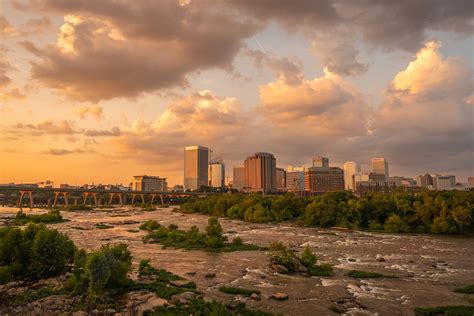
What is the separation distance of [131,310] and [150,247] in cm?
3295

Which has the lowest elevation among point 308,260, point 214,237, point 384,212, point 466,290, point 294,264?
point 466,290

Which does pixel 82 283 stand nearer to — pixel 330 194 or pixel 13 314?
pixel 13 314

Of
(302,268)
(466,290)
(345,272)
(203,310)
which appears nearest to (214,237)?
(302,268)

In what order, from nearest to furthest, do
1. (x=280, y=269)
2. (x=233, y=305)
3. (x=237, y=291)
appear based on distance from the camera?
(x=233, y=305), (x=237, y=291), (x=280, y=269)

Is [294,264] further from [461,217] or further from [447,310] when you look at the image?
[461,217]

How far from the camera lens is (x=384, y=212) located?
91250 millimetres

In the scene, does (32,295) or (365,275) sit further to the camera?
(365,275)

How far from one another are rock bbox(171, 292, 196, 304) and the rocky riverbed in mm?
1643

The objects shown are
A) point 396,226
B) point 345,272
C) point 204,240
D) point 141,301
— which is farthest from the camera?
point 396,226

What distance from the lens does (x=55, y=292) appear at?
1230 inches

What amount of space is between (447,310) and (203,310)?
62.9 feet

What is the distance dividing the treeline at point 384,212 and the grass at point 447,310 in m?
55.6

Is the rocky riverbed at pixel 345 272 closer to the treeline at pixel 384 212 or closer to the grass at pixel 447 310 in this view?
the grass at pixel 447 310

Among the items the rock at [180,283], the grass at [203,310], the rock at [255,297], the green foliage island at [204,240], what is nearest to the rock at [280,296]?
the rock at [255,297]
